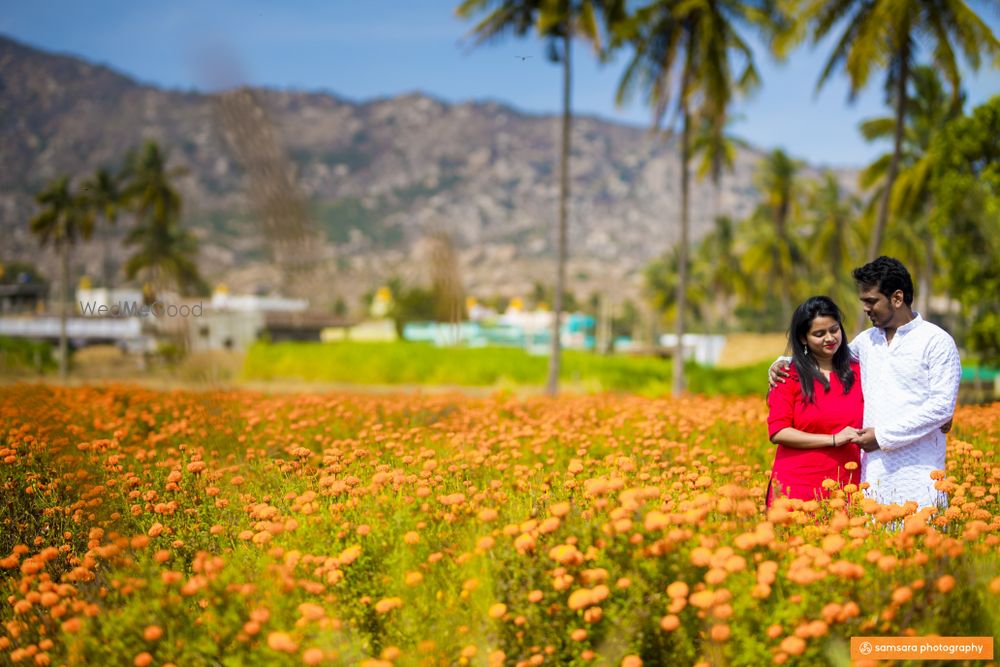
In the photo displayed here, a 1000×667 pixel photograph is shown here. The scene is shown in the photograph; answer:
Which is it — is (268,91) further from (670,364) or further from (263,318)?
(263,318)

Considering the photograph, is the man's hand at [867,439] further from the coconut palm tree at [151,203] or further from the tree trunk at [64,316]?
the coconut palm tree at [151,203]

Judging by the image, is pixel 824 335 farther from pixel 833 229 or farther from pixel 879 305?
pixel 833 229

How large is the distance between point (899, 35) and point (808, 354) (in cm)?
1686

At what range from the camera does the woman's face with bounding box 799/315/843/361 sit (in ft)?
11.7

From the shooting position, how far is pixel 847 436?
3.53 metres

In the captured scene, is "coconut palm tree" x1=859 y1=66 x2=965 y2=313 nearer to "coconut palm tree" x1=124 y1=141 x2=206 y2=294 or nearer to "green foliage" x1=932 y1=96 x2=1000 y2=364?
"green foliage" x1=932 y1=96 x2=1000 y2=364

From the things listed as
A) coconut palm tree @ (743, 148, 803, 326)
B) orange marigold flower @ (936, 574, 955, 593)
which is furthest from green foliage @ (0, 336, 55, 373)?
coconut palm tree @ (743, 148, 803, 326)

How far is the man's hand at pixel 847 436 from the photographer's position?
352 centimetres

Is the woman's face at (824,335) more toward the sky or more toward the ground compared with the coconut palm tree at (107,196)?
more toward the ground

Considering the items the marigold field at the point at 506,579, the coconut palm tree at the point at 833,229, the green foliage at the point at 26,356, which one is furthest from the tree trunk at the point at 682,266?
the coconut palm tree at the point at 833,229

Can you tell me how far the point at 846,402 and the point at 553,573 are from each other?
1946 mm

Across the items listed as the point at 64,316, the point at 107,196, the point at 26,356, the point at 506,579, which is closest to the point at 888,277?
the point at 506,579

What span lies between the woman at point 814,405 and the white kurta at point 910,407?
11 cm

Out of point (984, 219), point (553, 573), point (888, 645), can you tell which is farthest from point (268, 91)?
point (984, 219)
